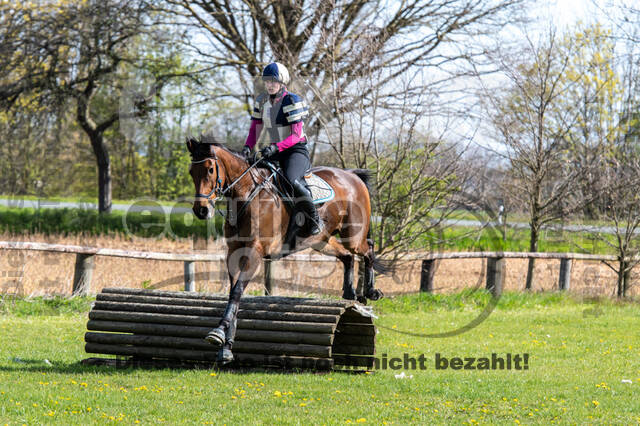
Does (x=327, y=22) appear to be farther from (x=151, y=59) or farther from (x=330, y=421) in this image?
(x=330, y=421)

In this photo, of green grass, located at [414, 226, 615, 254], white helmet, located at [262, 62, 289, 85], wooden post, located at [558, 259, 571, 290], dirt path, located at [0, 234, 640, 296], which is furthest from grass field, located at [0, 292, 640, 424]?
wooden post, located at [558, 259, 571, 290]

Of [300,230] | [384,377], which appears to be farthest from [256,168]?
[384,377]

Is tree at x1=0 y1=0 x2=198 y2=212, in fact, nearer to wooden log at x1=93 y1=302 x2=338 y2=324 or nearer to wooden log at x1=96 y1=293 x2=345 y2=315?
wooden log at x1=96 y1=293 x2=345 y2=315

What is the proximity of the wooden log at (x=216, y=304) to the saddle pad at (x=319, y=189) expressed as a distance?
1.20 m

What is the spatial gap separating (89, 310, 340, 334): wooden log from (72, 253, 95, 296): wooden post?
425cm

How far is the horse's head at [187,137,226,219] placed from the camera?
247 inches

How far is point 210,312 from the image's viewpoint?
295 inches

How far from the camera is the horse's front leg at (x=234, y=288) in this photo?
6488 millimetres

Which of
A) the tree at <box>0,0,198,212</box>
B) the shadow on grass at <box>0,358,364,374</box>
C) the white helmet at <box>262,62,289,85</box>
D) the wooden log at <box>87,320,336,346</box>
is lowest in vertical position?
the shadow on grass at <box>0,358,364,374</box>

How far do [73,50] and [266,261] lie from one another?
11701 millimetres

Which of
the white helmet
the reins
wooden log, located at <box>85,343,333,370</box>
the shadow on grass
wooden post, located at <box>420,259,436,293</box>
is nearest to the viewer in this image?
the reins

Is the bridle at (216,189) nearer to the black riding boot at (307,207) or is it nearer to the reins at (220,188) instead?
the reins at (220,188)

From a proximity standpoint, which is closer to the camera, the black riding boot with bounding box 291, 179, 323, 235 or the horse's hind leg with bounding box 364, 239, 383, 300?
the black riding boot with bounding box 291, 179, 323, 235

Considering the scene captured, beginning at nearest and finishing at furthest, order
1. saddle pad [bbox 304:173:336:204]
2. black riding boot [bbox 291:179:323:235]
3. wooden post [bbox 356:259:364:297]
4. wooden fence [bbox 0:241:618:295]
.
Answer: black riding boot [bbox 291:179:323:235]
saddle pad [bbox 304:173:336:204]
wooden fence [bbox 0:241:618:295]
wooden post [bbox 356:259:364:297]
